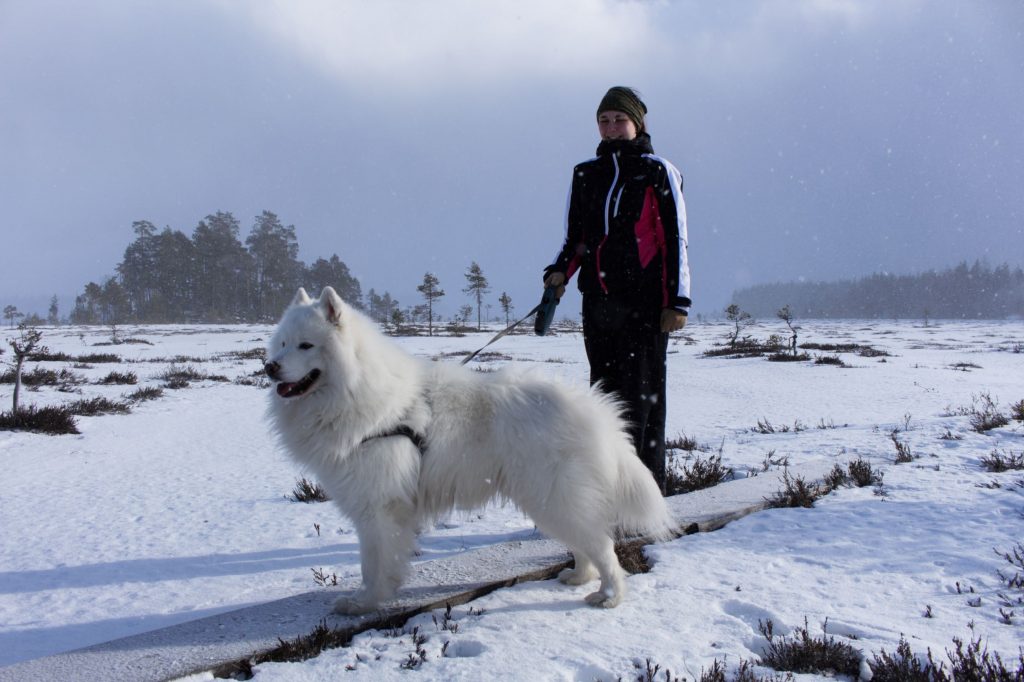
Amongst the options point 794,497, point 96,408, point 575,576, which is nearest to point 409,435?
point 575,576

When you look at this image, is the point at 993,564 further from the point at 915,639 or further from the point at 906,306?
the point at 906,306

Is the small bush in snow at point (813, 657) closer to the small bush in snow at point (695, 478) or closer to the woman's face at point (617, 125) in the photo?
the small bush in snow at point (695, 478)

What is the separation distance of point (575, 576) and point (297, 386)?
6.10ft

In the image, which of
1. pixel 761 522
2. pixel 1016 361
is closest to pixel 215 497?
pixel 761 522

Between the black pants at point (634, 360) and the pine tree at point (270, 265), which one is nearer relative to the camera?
the black pants at point (634, 360)

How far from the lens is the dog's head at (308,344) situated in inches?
114

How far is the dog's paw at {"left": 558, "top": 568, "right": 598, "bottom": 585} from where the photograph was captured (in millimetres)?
3111

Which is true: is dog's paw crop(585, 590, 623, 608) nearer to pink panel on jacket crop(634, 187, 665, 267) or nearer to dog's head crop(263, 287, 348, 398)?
dog's head crop(263, 287, 348, 398)

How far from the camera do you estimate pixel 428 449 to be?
2.92 meters

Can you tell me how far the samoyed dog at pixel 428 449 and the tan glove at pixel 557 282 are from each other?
1054 mm

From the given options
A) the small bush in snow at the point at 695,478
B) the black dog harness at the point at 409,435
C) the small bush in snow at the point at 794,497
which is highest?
the black dog harness at the point at 409,435

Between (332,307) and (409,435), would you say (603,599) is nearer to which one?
(409,435)

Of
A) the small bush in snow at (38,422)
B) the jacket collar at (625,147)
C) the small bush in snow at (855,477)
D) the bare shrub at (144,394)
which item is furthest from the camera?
the bare shrub at (144,394)

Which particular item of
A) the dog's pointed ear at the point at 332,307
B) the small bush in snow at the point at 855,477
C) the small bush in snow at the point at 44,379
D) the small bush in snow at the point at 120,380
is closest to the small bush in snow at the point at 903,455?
the small bush in snow at the point at 855,477
